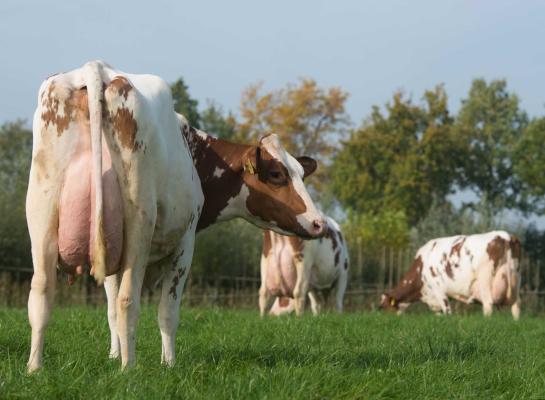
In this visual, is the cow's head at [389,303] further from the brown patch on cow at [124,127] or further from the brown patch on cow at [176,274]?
the brown patch on cow at [124,127]

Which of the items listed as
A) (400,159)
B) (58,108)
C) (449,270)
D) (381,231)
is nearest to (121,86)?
(58,108)

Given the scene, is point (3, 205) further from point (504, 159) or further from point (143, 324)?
point (504, 159)

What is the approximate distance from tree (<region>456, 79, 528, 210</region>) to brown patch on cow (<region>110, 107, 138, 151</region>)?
4517cm

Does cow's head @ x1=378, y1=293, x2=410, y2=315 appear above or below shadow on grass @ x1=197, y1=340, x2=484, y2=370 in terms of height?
below

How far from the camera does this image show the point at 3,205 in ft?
67.7

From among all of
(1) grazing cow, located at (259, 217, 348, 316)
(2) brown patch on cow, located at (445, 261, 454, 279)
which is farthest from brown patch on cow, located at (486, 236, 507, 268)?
(1) grazing cow, located at (259, 217, 348, 316)

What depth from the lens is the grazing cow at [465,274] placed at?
1883 cm

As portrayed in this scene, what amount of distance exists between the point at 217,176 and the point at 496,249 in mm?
13374

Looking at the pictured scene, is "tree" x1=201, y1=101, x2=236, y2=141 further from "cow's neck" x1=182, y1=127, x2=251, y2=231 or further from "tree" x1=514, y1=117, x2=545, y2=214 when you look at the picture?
"cow's neck" x1=182, y1=127, x2=251, y2=231

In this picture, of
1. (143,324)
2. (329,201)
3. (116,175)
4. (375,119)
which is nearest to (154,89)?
(116,175)

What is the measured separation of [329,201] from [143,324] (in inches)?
1395

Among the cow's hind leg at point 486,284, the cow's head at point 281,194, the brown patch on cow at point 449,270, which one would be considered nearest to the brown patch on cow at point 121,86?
the cow's head at point 281,194

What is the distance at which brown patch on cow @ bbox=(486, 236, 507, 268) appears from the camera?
19.0 meters

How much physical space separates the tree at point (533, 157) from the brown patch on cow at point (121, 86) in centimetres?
4513
